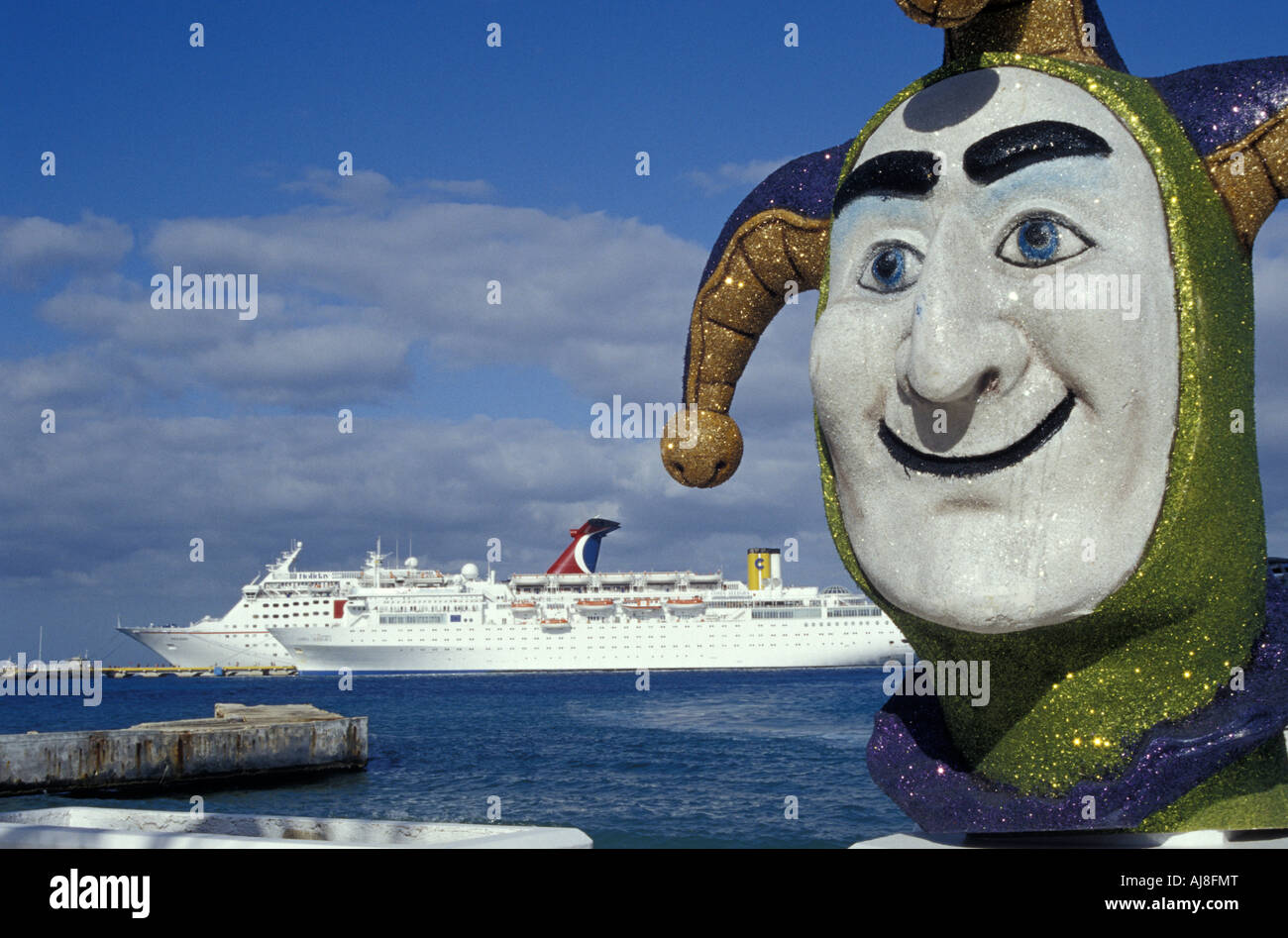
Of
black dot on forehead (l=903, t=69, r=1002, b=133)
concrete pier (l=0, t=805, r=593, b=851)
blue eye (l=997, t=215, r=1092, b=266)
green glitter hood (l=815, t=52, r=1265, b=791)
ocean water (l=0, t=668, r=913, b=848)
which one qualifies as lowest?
ocean water (l=0, t=668, r=913, b=848)

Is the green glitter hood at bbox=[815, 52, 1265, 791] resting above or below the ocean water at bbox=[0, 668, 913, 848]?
above

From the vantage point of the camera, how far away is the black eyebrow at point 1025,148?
3.59 meters

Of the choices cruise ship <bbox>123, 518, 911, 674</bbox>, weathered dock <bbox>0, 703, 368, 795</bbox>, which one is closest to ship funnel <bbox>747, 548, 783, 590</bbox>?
cruise ship <bbox>123, 518, 911, 674</bbox>

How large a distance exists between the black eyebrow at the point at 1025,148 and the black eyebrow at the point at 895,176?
0.15 metres

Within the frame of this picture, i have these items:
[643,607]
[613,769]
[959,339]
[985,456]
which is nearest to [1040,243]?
[959,339]

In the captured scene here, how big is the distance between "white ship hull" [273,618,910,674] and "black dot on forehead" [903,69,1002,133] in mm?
46587

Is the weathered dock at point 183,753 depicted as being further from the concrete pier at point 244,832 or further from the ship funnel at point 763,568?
the ship funnel at point 763,568

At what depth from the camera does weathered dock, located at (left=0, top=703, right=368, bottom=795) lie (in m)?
16.3

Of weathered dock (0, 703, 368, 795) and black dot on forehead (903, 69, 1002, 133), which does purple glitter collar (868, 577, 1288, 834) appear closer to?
black dot on forehead (903, 69, 1002, 133)

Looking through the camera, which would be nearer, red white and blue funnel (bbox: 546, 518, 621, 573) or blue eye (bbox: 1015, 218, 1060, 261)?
blue eye (bbox: 1015, 218, 1060, 261)

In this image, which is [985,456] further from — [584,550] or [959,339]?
[584,550]
